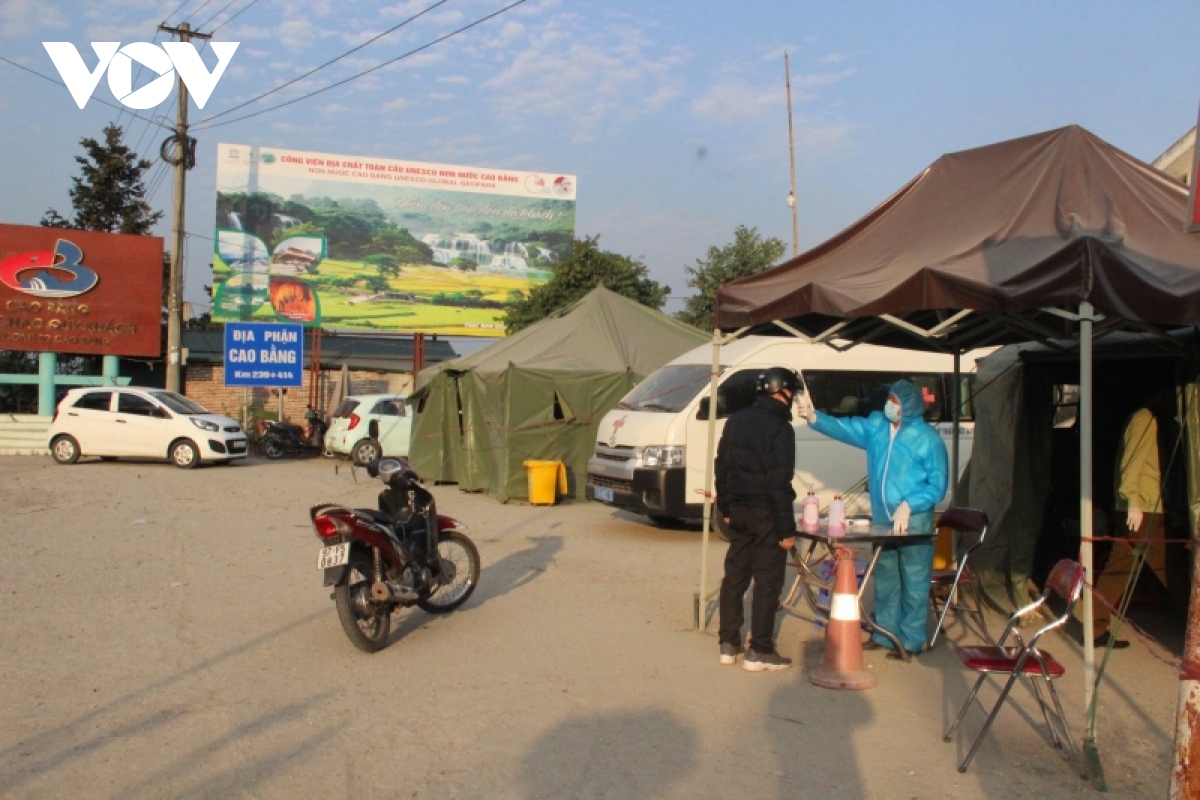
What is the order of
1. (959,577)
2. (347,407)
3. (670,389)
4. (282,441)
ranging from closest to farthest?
(959,577) → (670,389) → (347,407) → (282,441)

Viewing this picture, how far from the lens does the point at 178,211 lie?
25578 millimetres

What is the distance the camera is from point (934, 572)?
7.50 m

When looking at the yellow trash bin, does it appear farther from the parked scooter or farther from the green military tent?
the parked scooter

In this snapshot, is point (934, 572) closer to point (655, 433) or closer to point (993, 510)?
point (993, 510)

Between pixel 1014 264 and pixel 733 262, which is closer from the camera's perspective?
pixel 1014 264

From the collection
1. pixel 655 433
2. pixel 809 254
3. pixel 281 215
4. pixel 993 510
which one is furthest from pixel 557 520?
pixel 281 215

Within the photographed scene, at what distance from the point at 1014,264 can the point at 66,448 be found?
68.2ft

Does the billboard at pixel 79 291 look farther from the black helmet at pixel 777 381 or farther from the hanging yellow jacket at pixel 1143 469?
the hanging yellow jacket at pixel 1143 469

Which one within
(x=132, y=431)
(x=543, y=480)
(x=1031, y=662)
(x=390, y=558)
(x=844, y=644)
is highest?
(x=132, y=431)

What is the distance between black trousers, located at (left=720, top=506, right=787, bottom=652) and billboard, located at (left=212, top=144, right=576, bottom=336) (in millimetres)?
25501

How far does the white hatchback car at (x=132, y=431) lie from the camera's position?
69.7ft

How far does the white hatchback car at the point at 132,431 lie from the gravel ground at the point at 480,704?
1180cm

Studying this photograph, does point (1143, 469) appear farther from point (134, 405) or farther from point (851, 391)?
point (134, 405)

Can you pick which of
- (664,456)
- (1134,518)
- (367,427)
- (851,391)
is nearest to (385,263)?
(367,427)
